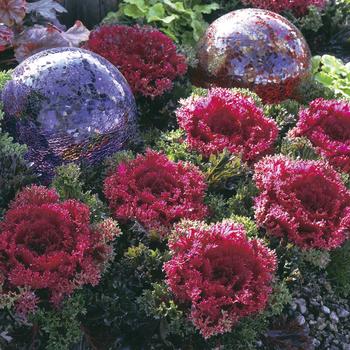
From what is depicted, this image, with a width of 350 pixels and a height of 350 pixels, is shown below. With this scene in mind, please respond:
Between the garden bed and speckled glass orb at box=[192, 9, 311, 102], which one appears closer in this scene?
the garden bed

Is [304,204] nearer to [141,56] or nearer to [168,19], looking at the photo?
[141,56]

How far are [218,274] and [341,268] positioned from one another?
2.13ft

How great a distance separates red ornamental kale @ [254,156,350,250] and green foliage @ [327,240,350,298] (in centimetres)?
8

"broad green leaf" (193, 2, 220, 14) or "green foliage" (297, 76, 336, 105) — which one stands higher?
"green foliage" (297, 76, 336, 105)

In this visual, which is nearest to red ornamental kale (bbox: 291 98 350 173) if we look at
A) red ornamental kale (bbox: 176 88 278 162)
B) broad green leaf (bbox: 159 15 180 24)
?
red ornamental kale (bbox: 176 88 278 162)

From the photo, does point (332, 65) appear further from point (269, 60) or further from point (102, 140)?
point (102, 140)

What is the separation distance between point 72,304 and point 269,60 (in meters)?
1.91

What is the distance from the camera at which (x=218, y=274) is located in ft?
7.13

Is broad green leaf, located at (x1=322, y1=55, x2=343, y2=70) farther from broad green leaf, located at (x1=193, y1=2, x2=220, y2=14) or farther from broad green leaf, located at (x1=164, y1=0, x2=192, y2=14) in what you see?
broad green leaf, located at (x1=164, y1=0, x2=192, y2=14)

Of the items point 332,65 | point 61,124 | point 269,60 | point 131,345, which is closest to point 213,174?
point 61,124

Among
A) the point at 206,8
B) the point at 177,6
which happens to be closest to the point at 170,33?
the point at 177,6

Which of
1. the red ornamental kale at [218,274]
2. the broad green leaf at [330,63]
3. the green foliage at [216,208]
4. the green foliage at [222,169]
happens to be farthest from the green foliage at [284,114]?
the broad green leaf at [330,63]

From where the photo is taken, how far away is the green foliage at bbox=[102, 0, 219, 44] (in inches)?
177

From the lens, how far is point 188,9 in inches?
189
